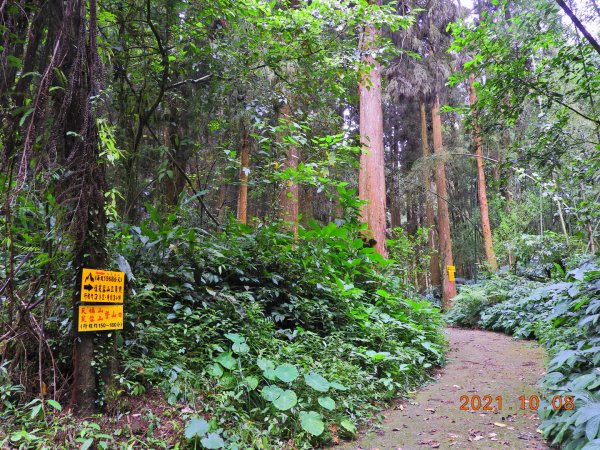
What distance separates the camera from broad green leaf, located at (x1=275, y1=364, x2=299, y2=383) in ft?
9.70

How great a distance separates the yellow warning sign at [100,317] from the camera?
2402mm

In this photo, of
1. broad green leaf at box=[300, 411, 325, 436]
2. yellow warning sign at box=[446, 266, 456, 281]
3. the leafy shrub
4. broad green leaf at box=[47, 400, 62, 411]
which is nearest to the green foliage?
broad green leaf at box=[300, 411, 325, 436]

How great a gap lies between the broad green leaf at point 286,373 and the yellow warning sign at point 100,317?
49.2 inches

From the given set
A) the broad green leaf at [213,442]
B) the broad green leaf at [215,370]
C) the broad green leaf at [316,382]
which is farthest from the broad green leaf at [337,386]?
the broad green leaf at [213,442]

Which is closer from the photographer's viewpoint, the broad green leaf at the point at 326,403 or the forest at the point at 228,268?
the forest at the point at 228,268

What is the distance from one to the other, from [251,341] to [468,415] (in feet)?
7.11

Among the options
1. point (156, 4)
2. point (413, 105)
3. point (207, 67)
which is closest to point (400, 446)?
point (207, 67)

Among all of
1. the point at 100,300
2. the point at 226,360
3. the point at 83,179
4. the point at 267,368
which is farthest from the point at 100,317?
the point at 267,368

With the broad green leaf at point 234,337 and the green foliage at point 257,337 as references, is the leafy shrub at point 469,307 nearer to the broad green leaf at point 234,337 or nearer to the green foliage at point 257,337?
the green foliage at point 257,337

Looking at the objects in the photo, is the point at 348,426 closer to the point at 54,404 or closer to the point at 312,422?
the point at 312,422

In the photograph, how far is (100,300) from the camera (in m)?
2.48

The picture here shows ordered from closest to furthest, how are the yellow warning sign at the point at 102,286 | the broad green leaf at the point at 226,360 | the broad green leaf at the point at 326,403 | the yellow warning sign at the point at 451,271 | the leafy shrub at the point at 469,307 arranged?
the yellow warning sign at the point at 102,286
the broad green leaf at the point at 326,403
the broad green leaf at the point at 226,360
the leafy shrub at the point at 469,307
the yellow warning sign at the point at 451,271

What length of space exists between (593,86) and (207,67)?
197 inches

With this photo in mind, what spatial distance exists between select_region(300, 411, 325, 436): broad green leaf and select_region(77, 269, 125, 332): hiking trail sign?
149 centimetres
